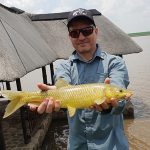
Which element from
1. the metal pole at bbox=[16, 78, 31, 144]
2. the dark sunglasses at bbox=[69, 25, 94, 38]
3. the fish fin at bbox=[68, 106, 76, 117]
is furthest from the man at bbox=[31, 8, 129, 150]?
the metal pole at bbox=[16, 78, 31, 144]

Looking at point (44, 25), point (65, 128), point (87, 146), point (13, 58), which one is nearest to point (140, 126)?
point (65, 128)

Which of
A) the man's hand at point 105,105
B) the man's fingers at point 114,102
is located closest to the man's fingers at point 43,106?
the man's hand at point 105,105

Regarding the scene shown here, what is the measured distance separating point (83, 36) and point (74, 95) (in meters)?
0.69

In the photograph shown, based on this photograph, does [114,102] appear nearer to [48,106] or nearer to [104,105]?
[104,105]

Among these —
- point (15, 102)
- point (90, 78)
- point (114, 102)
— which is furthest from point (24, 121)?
point (114, 102)

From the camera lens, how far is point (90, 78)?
13.7ft

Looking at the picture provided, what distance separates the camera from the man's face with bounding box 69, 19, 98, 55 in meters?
4.14

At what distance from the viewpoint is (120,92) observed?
3783mm

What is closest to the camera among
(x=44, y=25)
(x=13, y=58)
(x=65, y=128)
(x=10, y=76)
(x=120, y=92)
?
(x=120, y=92)

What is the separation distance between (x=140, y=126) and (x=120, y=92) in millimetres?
13273

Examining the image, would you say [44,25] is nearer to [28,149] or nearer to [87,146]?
[28,149]

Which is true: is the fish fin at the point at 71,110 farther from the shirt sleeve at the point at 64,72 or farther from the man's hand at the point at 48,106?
the shirt sleeve at the point at 64,72

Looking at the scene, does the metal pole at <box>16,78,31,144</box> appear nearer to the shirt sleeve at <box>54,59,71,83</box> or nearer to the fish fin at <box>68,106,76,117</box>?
the shirt sleeve at <box>54,59,71,83</box>

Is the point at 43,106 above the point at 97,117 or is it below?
above
